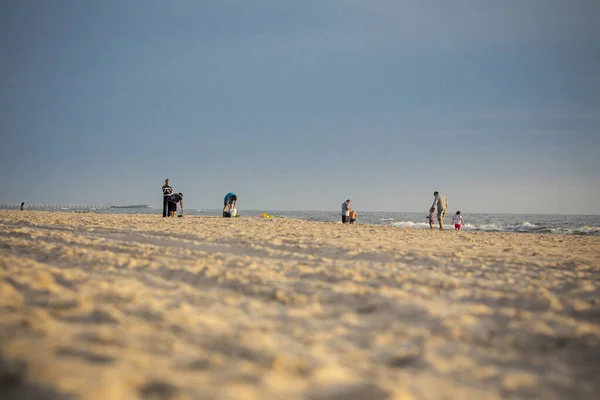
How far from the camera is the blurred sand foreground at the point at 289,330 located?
79.7 inches

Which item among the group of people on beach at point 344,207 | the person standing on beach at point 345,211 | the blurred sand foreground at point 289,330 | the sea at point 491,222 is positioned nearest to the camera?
the blurred sand foreground at point 289,330

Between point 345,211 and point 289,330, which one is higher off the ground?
point 345,211

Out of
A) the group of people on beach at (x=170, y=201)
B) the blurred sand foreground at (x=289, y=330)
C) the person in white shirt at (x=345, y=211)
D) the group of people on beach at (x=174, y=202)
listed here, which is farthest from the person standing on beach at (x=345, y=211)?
the blurred sand foreground at (x=289, y=330)

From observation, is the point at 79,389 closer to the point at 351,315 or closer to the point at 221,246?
the point at 351,315

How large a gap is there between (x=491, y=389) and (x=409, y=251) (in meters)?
5.14

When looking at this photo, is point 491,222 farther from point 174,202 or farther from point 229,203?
point 174,202

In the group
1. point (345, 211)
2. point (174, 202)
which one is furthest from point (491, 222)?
point (174, 202)

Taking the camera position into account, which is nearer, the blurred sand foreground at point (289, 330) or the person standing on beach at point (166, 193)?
the blurred sand foreground at point (289, 330)

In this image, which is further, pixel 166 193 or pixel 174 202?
pixel 174 202

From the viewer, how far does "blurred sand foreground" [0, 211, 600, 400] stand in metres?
2.03

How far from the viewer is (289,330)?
2938mm

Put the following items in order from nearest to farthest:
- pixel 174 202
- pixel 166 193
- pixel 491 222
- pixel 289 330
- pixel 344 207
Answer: pixel 289 330 < pixel 166 193 < pixel 174 202 < pixel 344 207 < pixel 491 222

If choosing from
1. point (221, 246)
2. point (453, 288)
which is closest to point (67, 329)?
point (453, 288)

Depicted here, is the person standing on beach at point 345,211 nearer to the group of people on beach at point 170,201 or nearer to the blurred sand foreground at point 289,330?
the group of people on beach at point 170,201
